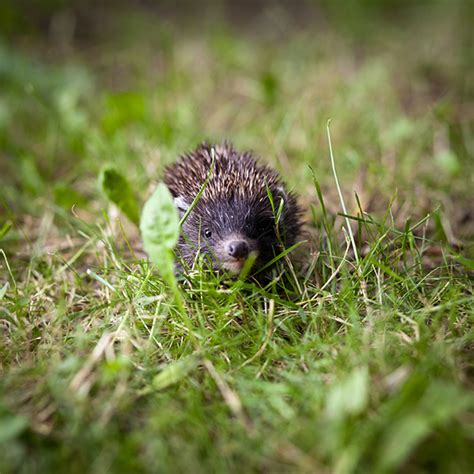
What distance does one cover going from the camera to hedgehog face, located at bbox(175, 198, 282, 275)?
3773 mm

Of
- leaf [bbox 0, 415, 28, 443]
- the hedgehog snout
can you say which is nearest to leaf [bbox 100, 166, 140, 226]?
the hedgehog snout

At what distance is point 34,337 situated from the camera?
3398 mm

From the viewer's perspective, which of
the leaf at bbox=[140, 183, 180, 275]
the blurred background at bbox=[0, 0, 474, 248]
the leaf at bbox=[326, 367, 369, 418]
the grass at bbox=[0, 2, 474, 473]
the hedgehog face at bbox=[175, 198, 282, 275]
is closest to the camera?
the leaf at bbox=[326, 367, 369, 418]

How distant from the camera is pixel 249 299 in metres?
3.61

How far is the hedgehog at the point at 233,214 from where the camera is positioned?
3801 mm

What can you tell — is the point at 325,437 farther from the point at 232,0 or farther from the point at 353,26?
the point at 232,0

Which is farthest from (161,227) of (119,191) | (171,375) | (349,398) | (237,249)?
(349,398)

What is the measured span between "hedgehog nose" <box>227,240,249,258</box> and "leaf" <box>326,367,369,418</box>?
4.73ft

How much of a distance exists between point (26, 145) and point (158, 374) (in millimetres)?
4622

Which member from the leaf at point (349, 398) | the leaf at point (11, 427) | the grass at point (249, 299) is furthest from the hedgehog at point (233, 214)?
the leaf at point (11, 427)

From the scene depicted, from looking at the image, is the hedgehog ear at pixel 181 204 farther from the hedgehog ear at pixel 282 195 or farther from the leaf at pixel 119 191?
the hedgehog ear at pixel 282 195

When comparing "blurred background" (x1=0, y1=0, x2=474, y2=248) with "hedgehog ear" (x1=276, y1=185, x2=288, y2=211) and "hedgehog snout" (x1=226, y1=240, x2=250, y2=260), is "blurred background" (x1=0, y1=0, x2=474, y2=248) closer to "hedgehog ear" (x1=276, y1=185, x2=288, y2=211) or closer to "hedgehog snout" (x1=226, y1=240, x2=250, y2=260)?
"hedgehog ear" (x1=276, y1=185, x2=288, y2=211)

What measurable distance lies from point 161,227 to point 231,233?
79 centimetres

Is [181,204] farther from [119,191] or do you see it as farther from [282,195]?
[282,195]
